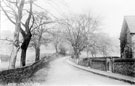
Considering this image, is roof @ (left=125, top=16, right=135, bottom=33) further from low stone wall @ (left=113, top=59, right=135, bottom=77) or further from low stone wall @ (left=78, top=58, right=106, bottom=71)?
low stone wall @ (left=113, top=59, right=135, bottom=77)

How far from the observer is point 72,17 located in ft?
145

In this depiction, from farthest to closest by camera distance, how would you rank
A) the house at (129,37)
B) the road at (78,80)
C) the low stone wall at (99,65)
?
the house at (129,37) → the low stone wall at (99,65) → the road at (78,80)

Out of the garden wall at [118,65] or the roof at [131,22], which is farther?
the roof at [131,22]

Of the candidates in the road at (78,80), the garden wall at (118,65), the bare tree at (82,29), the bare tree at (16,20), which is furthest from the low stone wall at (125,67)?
the bare tree at (82,29)

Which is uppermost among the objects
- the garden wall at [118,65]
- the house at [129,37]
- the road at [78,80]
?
the house at [129,37]

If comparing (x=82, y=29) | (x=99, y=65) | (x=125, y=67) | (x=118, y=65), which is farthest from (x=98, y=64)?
(x=82, y=29)

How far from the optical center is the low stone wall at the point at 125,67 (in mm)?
14962

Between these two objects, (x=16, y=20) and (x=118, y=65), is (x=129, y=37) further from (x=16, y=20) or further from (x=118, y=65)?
(x=16, y=20)

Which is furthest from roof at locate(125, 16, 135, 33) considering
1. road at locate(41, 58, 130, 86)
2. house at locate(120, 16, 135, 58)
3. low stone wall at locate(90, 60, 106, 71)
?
road at locate(41, 58, 130, 86)

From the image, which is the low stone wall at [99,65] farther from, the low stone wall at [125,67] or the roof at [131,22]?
the roof at [131,22]

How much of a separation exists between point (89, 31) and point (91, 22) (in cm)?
231

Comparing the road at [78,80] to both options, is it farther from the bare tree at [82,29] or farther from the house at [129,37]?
the bare tree at [82,29]

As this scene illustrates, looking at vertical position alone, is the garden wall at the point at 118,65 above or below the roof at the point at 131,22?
below

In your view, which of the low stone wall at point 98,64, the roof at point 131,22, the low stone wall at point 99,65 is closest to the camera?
the low stone wall at point 99,65
